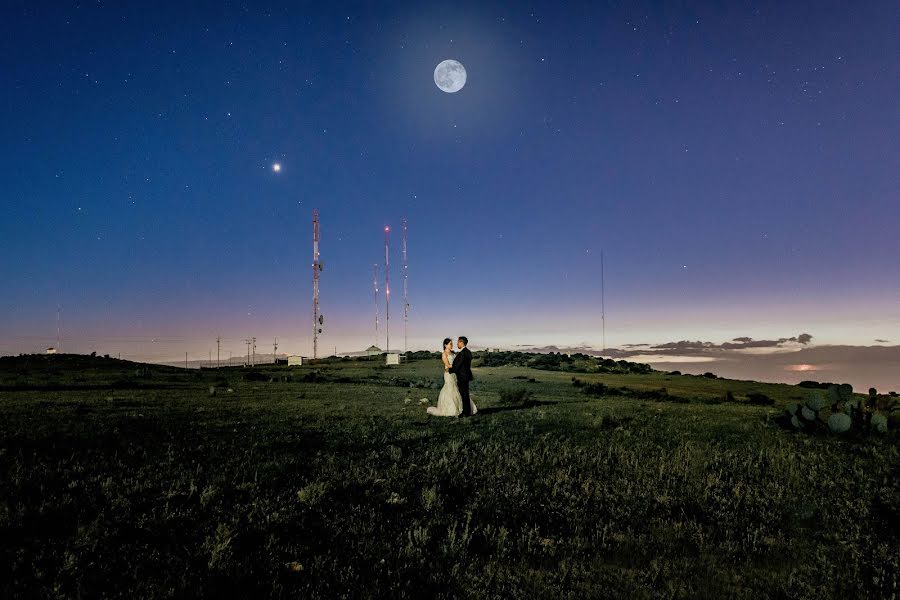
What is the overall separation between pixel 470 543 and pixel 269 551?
2.87 m

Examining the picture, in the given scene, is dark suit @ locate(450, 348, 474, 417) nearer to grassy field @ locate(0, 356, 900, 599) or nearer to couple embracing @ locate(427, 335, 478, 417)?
couple embracing @ locate(427, 335, 478, 417)

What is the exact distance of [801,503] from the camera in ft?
30.2

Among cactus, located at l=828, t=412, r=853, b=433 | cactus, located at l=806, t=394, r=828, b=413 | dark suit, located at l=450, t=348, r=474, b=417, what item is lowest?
cactus, located at l=828, t=412, r=853, b=433

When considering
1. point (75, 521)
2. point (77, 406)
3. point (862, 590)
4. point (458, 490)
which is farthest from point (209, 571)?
point (77, 406)

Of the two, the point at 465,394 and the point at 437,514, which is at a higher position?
the point at 465,394

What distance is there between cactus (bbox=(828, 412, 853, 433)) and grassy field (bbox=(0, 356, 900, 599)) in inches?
44.6

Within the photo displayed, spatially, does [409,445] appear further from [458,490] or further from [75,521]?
[75,521]

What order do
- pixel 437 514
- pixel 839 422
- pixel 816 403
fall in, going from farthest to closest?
pixel 816 403, pixel 839 422, pixel 437 514

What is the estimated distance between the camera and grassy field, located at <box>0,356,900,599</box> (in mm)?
5926

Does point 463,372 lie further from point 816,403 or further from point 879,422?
point 879,422

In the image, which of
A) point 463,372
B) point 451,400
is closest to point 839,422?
point 463,372

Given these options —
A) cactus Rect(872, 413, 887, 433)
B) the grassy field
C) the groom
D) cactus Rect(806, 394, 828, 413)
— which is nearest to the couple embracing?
the groom

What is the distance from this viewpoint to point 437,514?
799 centimetres

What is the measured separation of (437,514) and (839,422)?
16225 mm
